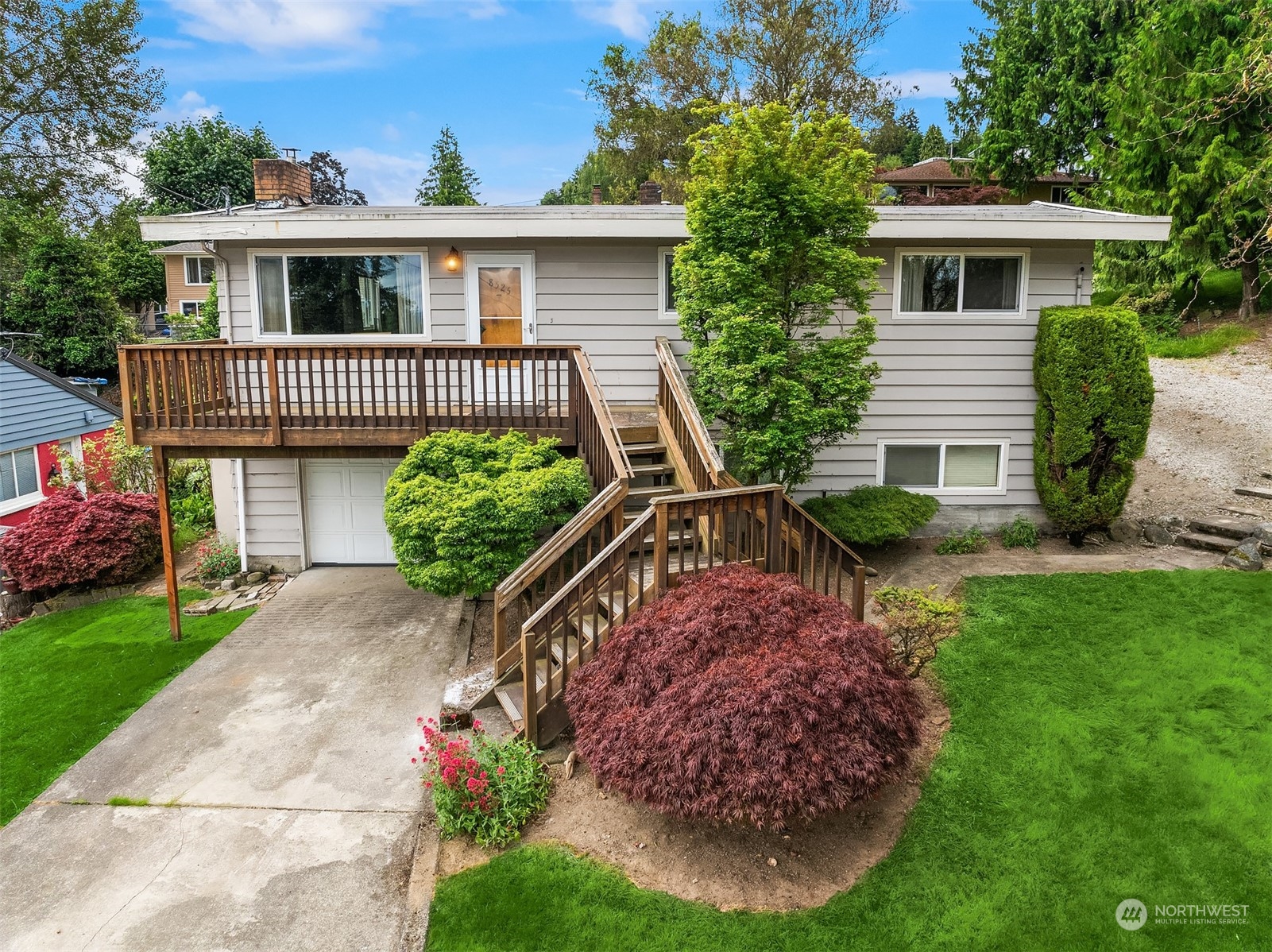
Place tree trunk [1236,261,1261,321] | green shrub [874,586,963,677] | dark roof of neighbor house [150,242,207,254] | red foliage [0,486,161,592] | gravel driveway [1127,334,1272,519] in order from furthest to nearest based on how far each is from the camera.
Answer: dark roof of neighbor house [150,242,207,254] → tree trunk [1236,261,1261,321] → gravel driveway [1127,334,1272,519] → red foliage [0,486,161,592] → green shrub [874,586,963,677]

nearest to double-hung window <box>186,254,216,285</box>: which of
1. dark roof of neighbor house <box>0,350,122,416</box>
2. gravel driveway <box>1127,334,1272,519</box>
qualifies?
dark roof of neighbor house <box>0,350,122,416</box>

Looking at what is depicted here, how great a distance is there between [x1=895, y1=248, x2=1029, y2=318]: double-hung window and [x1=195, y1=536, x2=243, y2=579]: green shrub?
9217mm

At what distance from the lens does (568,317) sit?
9.45 meters

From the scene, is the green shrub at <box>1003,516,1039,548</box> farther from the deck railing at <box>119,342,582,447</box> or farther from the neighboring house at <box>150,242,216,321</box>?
the neighboring house at <box>150,242,216,321</box>

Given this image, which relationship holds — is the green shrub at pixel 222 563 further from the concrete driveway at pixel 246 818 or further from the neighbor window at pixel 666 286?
the neighbor window at pixel 666 286

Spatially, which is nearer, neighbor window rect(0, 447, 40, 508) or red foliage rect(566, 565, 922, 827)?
red foliage rect(566, 565, 922, 827)

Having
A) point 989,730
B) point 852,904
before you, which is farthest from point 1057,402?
point 852,904

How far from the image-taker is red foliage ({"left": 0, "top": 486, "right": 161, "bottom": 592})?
375 inches

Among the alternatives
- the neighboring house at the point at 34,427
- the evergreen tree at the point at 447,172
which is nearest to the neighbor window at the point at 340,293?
the neighboring house at the point at 34,427

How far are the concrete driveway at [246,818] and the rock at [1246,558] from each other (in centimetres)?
817

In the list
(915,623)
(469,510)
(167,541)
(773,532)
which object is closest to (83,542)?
(167,541)

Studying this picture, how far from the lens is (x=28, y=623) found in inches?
366

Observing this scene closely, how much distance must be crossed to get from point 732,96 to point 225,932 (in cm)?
2641

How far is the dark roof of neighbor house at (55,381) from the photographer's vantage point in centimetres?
1482
